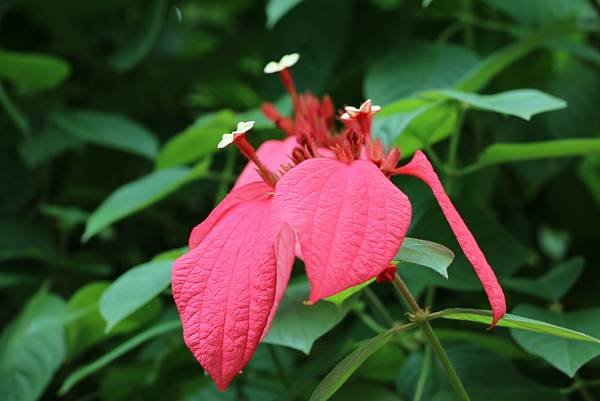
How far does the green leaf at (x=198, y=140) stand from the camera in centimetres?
77

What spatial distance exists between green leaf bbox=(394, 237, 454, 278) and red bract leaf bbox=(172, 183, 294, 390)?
2.4 inches

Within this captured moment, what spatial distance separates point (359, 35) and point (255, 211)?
626 millimetres

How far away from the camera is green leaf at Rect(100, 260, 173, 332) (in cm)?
60

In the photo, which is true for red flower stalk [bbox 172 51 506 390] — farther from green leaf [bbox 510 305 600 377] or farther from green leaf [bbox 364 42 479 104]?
green leaf [bbox 364 42 479 104]

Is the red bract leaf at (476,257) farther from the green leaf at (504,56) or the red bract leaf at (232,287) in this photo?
the green leaf at (504,56)

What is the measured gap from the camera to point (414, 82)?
87 centimetres

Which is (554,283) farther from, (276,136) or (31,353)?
(31,353)

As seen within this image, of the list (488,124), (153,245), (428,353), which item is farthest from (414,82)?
(153,245)

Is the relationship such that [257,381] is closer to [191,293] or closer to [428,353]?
[428,353]

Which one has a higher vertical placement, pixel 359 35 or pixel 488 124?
pixel 359 35


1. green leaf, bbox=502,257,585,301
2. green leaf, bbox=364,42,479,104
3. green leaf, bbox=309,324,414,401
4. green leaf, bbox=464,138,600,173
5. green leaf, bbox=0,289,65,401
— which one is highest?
green leaf, bbox=309,324,414,401

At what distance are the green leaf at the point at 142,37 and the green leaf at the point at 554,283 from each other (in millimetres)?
510

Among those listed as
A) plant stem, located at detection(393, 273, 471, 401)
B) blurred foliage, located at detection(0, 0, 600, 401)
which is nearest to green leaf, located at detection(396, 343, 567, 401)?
blurred foliage, located at detection(0, 0, 600, 401)

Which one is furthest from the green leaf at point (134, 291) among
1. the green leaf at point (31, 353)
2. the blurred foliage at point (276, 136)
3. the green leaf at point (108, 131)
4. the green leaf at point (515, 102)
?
the green leaf at point (108, 131)
